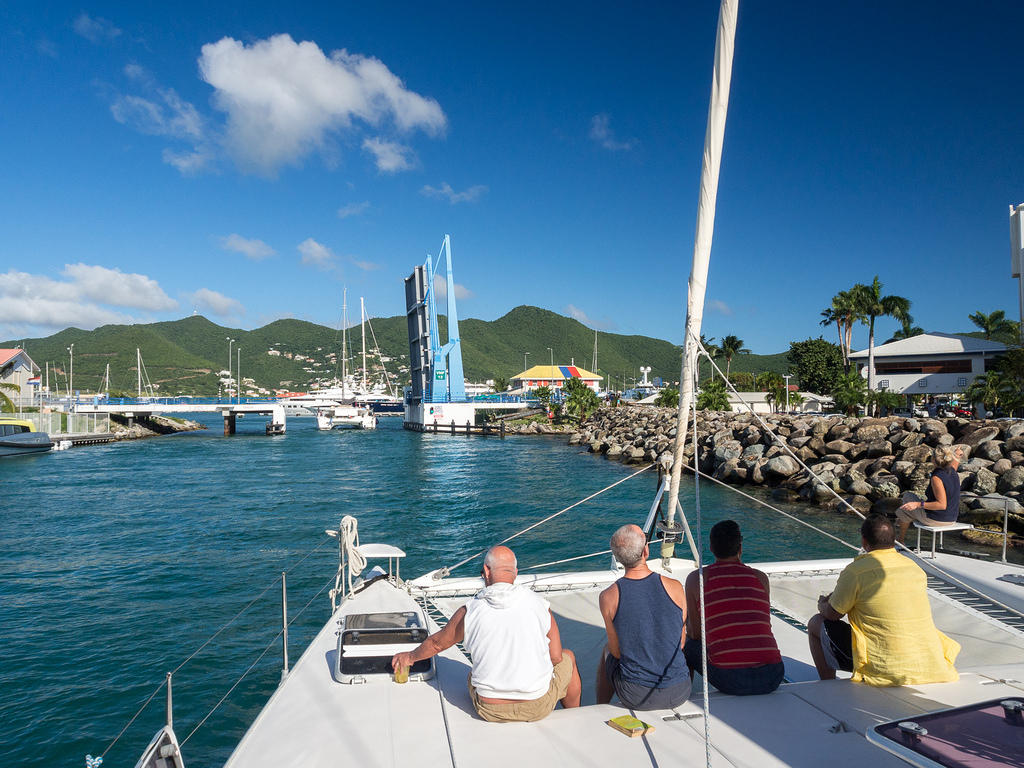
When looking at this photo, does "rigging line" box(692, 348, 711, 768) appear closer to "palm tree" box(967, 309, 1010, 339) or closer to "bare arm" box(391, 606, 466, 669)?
"bare arm" box(391, 606, 466, 669)

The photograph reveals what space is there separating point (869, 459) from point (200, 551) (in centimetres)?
2088

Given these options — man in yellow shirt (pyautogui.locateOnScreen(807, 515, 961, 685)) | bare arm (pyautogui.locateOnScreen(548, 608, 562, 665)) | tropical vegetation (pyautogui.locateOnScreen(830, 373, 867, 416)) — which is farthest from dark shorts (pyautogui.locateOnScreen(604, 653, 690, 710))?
tropical vegetation (pyautogui.locateOnScreen(830, 373, 867, 416))

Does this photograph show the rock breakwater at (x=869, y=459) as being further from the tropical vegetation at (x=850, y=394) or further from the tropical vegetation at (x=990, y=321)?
the tropical vegetation at (x=990, y=321)

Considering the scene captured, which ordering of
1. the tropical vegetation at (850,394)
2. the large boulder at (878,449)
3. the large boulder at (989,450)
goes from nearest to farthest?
the large boulder at (989,450) → the large boulder at (878,449) → the tropical vegetation at (850,394)

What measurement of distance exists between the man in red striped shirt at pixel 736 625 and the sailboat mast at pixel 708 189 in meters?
1.01

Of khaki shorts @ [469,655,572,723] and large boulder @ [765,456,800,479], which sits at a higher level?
khaki shorts @ [469,655,572,723]

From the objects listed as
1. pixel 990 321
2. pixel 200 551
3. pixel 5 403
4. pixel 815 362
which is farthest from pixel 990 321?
pixel 5 403

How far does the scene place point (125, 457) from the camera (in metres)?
37.2

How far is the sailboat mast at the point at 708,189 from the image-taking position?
4074 mm

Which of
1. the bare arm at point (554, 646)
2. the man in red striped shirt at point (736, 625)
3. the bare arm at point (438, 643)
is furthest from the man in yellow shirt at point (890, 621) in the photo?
the bare arm at point (438, 643)

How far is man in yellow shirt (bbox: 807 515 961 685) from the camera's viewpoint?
139 inches

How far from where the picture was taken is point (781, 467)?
75.1ft

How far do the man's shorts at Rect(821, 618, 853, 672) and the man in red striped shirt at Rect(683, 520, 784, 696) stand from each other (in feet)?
2.08

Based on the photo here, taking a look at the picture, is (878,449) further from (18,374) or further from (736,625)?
(18,374)
